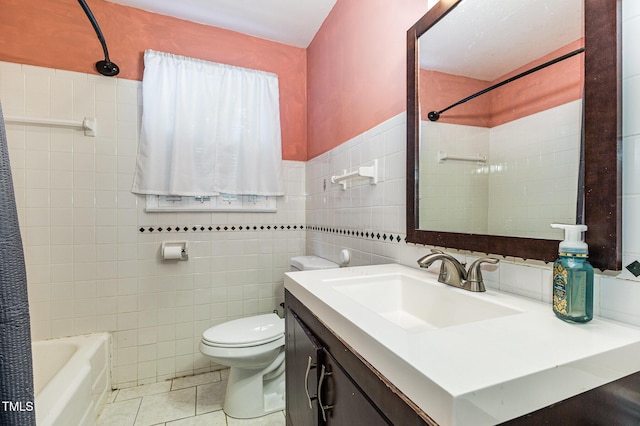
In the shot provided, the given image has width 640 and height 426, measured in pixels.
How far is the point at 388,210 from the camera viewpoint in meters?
1.35

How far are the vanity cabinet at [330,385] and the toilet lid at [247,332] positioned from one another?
1.53 feet

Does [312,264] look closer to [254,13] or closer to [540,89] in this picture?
[540,89]

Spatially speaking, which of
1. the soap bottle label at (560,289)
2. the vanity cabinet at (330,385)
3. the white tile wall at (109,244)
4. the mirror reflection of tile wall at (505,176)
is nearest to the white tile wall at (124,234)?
the white tile wall at (109,244)

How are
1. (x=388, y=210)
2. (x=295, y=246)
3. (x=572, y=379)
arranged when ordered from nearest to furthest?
1. (x=572, y=379)
2. (x=388, y=210)
3. (x=295, y=246)

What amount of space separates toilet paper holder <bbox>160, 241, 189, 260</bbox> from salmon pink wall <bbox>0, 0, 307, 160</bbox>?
992 millimetres

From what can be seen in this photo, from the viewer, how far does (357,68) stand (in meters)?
1.61

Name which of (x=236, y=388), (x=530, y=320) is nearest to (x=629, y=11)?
(x=530, y=320)

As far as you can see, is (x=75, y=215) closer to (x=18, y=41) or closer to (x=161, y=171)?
(x=161, y=171)

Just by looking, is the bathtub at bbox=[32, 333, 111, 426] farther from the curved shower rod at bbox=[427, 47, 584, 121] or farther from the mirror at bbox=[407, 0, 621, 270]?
the curved shower rod at bbox=[427, 47, 584, 121]

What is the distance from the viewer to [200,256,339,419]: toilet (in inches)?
59.3

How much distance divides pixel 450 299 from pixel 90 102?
2234 millimetres

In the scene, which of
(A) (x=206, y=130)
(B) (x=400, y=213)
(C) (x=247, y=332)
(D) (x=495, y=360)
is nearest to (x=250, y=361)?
(C) (x=247, y=332)

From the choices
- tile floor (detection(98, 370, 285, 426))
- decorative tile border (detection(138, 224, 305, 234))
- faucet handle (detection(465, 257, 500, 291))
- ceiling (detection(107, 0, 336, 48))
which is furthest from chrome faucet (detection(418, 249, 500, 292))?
ceiling (detection(107, 0, 336, 48))

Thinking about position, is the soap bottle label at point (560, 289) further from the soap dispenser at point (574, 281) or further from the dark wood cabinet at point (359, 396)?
the dark wood cabinet at point (359, 396)
